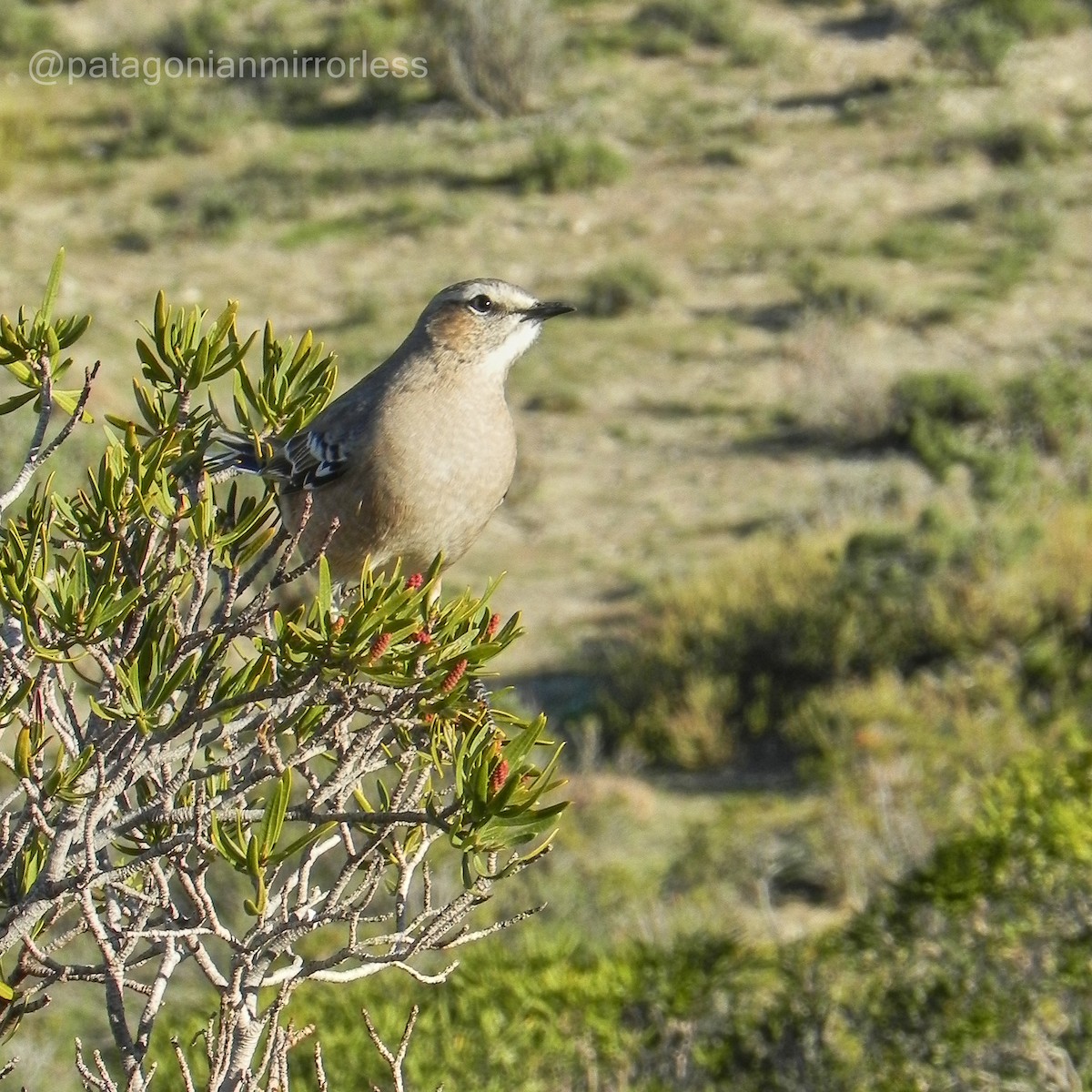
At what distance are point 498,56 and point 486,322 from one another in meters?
18.7

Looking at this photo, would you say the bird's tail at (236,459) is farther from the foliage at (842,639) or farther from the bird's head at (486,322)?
the foliage at (842,639)

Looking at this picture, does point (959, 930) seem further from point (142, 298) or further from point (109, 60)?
point (109, 60)

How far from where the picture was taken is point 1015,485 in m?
12.6

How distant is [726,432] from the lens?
14.6 m

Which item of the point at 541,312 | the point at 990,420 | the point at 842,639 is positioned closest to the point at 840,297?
the point at 990,420

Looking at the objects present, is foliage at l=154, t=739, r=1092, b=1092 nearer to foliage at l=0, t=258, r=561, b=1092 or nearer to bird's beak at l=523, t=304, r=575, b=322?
bird's beak at l=523, t=304, r=575, b=322

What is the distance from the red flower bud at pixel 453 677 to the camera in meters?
2.04

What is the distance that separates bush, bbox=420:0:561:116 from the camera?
21547 millimetres

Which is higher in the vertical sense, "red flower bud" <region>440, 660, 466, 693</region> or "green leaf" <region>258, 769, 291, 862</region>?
"red flower bud" <region>440, 660, 466, 693</region>

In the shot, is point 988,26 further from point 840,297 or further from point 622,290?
point 622,290

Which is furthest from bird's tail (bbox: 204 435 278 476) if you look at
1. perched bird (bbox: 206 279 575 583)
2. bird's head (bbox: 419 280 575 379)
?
bird's head (bbox: 419 280 575 379)

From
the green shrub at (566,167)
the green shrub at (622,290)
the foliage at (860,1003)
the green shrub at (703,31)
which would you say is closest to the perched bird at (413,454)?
the foliage at (860,1003)

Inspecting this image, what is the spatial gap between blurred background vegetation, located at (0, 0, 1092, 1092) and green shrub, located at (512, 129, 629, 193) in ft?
0.16

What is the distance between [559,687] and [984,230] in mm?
9917
